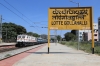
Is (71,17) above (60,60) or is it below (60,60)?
above

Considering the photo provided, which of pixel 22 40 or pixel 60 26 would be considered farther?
pixel 22 40

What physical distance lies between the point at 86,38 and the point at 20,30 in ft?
175

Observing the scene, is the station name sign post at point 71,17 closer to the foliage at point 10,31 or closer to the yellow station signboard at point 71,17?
the yellow station signboard at point 71,17

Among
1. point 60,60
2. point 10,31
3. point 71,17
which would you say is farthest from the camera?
point 10,31

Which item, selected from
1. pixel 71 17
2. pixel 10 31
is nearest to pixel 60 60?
pixel 71 17

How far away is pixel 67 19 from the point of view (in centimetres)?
2525

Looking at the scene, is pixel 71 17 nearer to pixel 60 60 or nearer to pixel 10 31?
pixel 60 60

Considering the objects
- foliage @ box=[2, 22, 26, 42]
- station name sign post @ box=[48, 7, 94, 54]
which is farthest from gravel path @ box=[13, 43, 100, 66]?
foliage @ box=[2, 22, 26, 42]

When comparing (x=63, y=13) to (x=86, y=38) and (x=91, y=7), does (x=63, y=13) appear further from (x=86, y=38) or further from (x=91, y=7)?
(x=86, y=38)

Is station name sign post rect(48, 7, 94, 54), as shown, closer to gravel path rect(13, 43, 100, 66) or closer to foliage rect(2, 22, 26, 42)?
gravel path rect(13, 43, 100, 66)

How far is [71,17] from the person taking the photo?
25125 millimetres

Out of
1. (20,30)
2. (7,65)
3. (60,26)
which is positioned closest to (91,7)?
(60,26)

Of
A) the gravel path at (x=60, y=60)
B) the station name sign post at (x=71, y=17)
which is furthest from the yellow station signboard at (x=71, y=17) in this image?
the gravel path at (x=60, y=60)

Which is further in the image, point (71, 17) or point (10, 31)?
point (10, 31)
